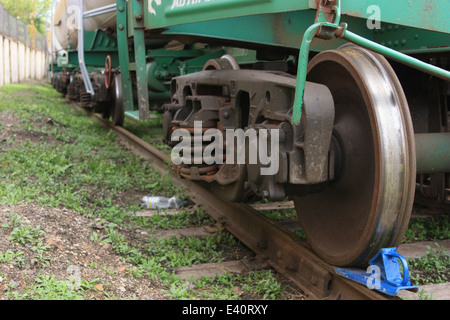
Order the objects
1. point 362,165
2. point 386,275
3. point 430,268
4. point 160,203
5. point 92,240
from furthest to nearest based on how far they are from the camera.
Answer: point 160,203
point 92,240
point 430,268
point 362,165
point 386,275

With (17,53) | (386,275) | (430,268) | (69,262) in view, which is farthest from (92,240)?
(17,53)

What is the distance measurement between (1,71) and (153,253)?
63.3 ft

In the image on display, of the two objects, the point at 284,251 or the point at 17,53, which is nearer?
the point at 284,251

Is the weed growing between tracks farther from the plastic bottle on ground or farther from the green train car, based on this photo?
the green train car

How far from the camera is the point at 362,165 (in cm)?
279

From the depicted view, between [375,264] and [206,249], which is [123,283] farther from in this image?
[375,264]

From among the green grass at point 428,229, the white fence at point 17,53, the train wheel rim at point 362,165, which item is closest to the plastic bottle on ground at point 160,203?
the train wheel rim at point 362,165

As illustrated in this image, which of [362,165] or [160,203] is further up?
[362,165]

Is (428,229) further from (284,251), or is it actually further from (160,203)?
(160,203)

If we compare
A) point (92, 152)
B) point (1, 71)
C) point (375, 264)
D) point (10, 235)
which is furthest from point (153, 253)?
point (1, 71)

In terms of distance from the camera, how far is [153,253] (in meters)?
3.62

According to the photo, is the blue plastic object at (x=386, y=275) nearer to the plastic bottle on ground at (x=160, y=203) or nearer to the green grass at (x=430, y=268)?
the green grass at (x=430, y=268)

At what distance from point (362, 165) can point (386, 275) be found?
677 mm

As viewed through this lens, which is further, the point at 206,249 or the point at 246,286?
the point at 206,249
